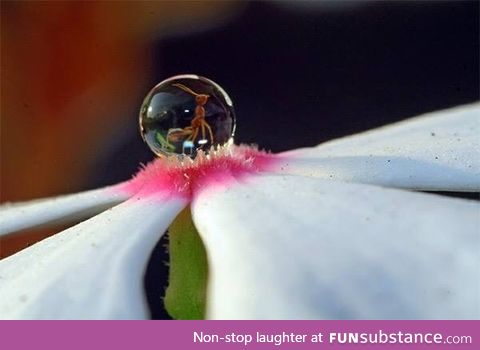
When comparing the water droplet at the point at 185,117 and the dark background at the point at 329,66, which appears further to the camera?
the dark background at the point at 329,66

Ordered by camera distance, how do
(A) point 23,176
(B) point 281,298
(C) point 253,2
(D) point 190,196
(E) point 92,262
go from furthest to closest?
(C) point 253,2
(A) point 23,176
(D) point 190,196
(E) point 92,262
(B) point 281,298

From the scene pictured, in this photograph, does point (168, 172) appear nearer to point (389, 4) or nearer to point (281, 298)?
point (281, 298)

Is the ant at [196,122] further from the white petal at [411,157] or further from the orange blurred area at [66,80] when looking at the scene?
the orange blurred area at [66,80]

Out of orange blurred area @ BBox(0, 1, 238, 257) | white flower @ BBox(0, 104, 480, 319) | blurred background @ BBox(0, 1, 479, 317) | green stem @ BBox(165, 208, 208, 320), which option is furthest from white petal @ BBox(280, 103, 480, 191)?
orange blurred area @ BBox(0, 1, 238, 257)

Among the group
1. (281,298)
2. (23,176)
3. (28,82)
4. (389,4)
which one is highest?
(389,4)

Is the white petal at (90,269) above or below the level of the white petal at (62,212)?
below

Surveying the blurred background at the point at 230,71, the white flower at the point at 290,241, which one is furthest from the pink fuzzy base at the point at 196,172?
the blurred background at the point at 230,71

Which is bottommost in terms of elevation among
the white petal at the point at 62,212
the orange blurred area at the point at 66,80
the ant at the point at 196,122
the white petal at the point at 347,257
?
the white petal at the point at 347,257

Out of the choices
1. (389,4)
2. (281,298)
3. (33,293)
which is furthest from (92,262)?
(389,4)
